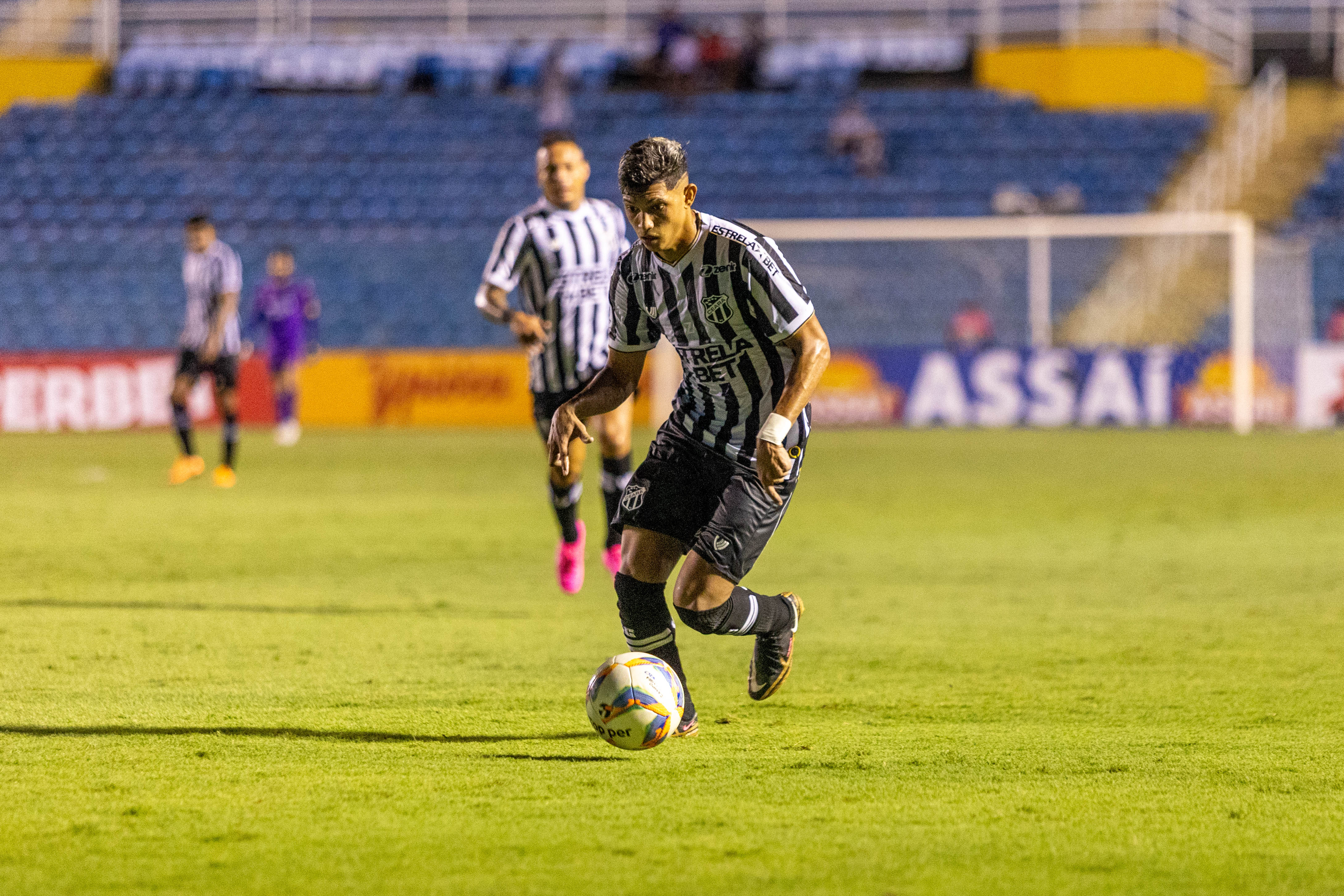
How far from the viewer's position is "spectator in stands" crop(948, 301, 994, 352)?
23.1 m

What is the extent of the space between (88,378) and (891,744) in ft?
65.2

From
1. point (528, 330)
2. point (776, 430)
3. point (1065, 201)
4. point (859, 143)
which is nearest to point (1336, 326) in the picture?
point (1065, 201)

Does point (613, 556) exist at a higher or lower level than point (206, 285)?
lower

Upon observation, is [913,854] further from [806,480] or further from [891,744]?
[806,480]

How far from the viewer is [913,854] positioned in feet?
12.9

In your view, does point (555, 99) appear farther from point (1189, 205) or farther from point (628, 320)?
point (628, 320)

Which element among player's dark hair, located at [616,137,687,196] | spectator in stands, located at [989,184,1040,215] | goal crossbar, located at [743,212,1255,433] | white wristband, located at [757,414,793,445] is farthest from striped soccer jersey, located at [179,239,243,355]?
spectator in stands, located at [989,184,1040,215]

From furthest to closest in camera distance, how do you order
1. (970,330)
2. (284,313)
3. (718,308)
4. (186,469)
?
(970,330), (284,313), (186,469), (718,308)

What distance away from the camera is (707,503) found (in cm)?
533

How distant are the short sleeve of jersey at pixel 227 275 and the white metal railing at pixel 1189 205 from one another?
42.2ft

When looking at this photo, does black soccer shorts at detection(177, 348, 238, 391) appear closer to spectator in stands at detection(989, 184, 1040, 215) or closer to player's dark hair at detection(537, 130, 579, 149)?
player's dark hair at detection(537, 130, 579, 149)

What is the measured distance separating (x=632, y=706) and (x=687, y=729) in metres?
0.35

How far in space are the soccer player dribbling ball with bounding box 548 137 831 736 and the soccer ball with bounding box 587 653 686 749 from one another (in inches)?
8.6

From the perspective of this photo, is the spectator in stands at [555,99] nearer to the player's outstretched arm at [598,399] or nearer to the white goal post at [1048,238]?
the white goal post at [1048,238]
